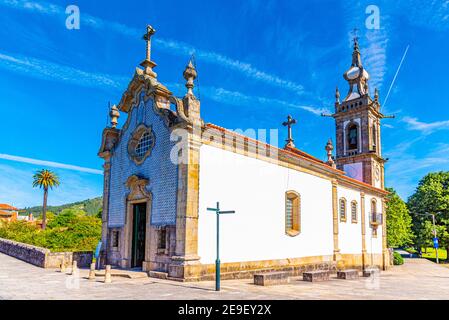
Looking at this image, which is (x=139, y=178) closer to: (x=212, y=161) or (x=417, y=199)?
(x=212, y=161)

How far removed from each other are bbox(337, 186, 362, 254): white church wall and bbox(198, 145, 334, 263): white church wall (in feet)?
10.3

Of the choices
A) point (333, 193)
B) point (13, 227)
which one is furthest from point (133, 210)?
point (13, 227)

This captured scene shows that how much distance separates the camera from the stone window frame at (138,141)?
16.3 metres

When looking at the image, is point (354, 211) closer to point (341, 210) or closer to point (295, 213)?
point (341, 210)

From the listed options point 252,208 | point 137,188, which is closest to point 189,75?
point 137,188

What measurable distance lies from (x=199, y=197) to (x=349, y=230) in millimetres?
14539

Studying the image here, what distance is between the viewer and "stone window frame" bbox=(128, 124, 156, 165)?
1628cm

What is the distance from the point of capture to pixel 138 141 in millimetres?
17500

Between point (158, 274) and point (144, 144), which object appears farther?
point (144, 144)

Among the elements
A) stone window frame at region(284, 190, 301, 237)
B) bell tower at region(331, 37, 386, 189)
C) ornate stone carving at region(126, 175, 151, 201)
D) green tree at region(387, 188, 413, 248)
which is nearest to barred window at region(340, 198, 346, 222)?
stone window frame at region(284, 190, 301, 237)

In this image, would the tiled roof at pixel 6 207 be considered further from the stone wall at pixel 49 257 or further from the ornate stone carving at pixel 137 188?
the ornate stone carving at pixel 137 188

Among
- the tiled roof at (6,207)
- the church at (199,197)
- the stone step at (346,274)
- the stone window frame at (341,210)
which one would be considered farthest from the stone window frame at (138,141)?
the tiled roof at (6,207)

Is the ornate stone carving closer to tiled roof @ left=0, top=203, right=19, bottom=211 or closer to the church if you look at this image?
the church

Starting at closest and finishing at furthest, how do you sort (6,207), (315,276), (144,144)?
(315,276) → (144,144) → (6,207)
